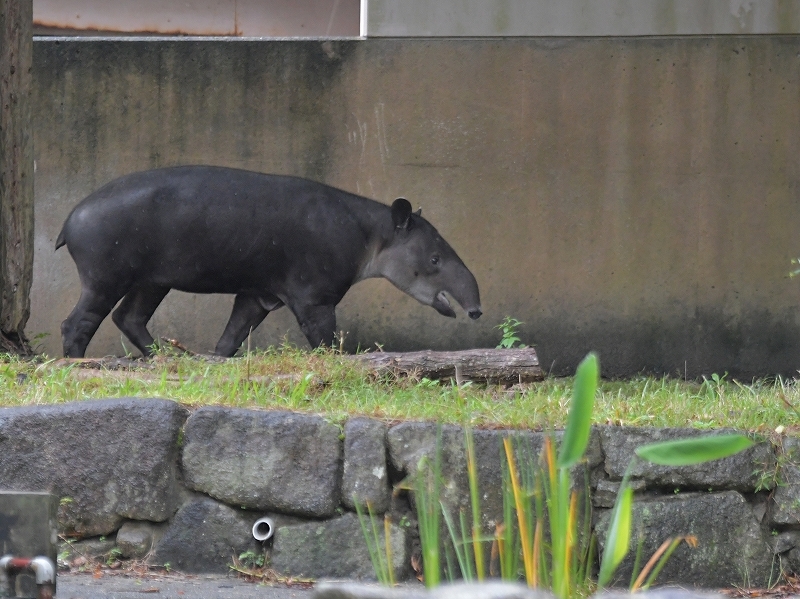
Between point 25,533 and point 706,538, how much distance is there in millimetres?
2708

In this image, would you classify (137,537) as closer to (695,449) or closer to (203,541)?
(203,541)

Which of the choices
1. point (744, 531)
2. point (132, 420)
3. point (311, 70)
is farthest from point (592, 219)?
point (132, 420)

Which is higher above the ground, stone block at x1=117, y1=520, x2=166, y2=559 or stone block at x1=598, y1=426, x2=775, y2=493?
stone block at x1=598, y1=426, x2=775, y2=493

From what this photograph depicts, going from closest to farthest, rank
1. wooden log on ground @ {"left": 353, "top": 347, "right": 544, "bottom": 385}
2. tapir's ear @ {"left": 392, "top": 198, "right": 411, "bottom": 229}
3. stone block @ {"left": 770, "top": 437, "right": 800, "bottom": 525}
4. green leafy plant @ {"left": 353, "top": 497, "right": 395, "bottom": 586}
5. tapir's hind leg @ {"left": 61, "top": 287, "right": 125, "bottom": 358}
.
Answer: green leafy plant @ {"left": 353, "top": 497, "right": 395, "bottom": 586}, stone block @ {"left": 770, "top": 437, "right": 800, "bottom": 525}, wooden log on ground @ {"left": 353, "top": 347, "right": 544, "bottom": 385}, tapir's hind leg @ {"left": 61, "top": 287, "right": 125, "bottom": 358}, tapir's ear @ {"left": 392, "top": 198, "right": 411, "bottom": 229}

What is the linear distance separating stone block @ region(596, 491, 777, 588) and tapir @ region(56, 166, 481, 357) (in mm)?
3207

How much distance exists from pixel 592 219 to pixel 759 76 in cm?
185

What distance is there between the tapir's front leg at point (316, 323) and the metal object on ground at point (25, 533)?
4.09 m

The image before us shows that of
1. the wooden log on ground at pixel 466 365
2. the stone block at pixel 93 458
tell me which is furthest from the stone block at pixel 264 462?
the wooden log on ground at pixel 466 365

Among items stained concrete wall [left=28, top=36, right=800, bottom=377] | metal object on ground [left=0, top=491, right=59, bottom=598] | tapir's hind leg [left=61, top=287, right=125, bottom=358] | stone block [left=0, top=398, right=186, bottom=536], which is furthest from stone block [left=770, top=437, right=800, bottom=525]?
stained concrete wall [left=28, top=36, right=800, bottom=377]

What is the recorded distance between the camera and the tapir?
703cm

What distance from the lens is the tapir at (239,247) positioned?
7027mm

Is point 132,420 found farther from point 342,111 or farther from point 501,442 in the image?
point 342,111

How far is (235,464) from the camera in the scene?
4.49 meters

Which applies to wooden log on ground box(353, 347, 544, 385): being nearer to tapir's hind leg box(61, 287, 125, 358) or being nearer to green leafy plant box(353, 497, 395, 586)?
green leafy plant box(353, 497, 395, 586)
